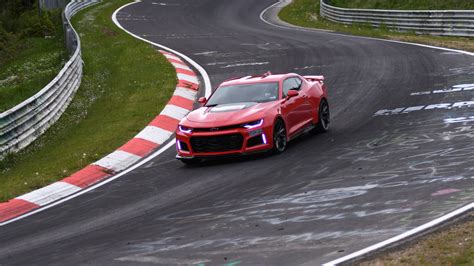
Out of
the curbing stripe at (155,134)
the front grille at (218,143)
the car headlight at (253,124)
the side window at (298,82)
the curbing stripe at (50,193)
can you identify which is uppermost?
the side window at (298,82)

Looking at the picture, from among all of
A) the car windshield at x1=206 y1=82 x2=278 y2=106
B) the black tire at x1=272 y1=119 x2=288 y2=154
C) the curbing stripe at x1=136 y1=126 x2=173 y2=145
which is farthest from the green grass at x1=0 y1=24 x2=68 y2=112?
the black tire at x1=272 y1=119 x2=288 y2=154

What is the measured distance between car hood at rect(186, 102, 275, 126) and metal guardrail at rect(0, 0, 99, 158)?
3667 mm

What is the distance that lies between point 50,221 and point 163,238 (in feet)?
8.28

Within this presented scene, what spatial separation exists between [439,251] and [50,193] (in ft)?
24.2

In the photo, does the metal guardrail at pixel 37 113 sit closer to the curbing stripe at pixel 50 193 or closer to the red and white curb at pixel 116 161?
the red and white curb at pixel 116 161

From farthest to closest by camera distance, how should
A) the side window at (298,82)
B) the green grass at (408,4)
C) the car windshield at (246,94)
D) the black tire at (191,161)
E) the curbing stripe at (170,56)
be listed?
the green grass at (408,4) < the curbing stripe at (170,56) < the side window at (298,82) < the car windshield at (246,94) < the black tire at (191,161)

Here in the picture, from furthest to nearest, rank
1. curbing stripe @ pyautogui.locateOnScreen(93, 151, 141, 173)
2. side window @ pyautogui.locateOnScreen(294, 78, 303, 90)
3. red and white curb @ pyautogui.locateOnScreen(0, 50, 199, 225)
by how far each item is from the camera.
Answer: side window @ pyautogui.locateOnScreen(294, 78, 303, 90) → curbing stripe @ pyautogui.locateOnScreen(93, 151, 141, 173) → red and white curb @ pyautogui.locateOnScreen(0, 50, 199, 225)

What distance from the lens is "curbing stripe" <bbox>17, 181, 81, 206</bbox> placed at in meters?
13.0

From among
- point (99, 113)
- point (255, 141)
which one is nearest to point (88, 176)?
point (255, 141)

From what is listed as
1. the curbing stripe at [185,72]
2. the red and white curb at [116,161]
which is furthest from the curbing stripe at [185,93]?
the curbing stripe at [185,72]

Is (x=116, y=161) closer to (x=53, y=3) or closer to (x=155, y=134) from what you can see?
(x=155, y=134)

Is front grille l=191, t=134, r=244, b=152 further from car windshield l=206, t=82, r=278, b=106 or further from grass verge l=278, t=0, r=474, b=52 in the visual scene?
grass verge l=278, t=0, r=474, b=52

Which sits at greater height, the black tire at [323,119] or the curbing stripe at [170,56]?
the black tire at [323,119]

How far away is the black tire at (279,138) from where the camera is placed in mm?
14305
